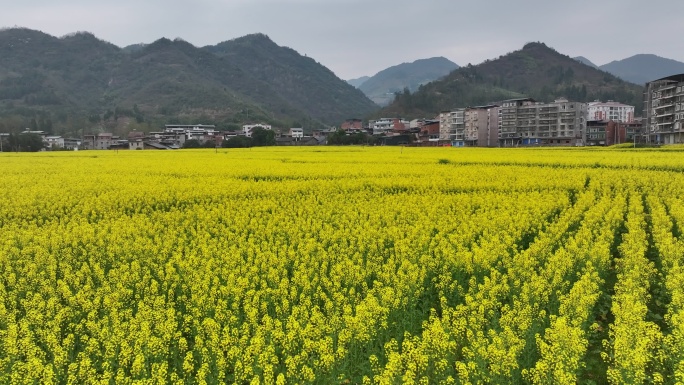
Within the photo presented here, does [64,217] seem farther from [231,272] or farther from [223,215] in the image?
[231,272]

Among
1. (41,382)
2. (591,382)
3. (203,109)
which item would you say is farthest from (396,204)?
(203,109)

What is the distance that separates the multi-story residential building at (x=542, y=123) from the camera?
90.0m

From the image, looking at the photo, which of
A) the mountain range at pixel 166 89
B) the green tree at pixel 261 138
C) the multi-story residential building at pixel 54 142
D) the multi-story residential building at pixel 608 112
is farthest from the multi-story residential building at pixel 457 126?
the multi-story residential building at pixel 54 142

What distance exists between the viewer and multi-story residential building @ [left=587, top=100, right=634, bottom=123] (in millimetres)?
115225

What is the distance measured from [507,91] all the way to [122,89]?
137084 mm

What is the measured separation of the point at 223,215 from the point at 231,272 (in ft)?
18.9

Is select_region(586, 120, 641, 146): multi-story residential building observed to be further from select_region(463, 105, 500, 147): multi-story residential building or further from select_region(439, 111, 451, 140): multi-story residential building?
select_region(439, 111, 451, 140): multi-story residential building

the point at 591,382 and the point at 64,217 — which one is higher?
the point at 64,217

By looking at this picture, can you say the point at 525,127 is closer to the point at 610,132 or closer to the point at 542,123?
the point at 542,123

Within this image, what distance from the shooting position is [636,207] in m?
14.6

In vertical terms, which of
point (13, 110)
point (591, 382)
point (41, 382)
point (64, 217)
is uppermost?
point (13, 110)

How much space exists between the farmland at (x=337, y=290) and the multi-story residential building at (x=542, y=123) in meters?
80.7

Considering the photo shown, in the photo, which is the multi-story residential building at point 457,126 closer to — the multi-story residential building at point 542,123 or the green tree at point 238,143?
the multi-story residential building at point 542,123

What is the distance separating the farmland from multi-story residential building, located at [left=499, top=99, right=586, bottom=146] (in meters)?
80.7
